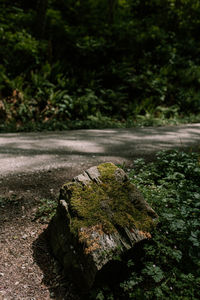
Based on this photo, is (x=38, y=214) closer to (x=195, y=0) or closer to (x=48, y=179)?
(x=48, y=179)

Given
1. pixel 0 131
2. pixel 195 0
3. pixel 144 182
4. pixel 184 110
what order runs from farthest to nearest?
1. pixel 195 0
2. pixel 184 110
3. pixel 0 131
4. pixel 144 182

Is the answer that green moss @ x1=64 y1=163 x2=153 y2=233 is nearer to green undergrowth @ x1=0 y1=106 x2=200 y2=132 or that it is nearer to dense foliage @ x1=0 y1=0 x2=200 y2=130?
green undergrowth @ x1=0 y1=106 x2=200 y2=132

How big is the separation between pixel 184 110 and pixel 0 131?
313 inches

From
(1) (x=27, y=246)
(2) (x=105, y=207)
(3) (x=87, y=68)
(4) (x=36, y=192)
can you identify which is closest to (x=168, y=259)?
(2) (x=105, y=207)

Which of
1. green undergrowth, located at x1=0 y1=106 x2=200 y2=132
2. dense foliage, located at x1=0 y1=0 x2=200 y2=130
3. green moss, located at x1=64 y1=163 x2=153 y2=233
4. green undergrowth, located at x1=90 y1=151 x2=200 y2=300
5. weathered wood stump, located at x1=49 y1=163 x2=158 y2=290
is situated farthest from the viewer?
dense foliage, located at x1=0 y1=0 x2=200 y2=130

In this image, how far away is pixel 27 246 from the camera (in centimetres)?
286

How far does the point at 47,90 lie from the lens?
9.74m

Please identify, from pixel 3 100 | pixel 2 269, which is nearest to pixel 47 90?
pixel 3 100

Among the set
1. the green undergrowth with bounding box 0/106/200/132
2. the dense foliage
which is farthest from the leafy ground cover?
the dense foliage

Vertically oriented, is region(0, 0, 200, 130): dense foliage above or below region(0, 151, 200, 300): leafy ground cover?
above

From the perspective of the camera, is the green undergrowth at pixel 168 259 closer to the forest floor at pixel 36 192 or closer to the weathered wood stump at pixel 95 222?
the weathered wood stump at pixel 95 222

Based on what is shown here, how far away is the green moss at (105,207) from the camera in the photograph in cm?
255

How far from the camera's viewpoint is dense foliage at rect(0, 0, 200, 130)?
957cm

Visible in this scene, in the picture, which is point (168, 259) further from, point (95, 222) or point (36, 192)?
point (36, 192)
